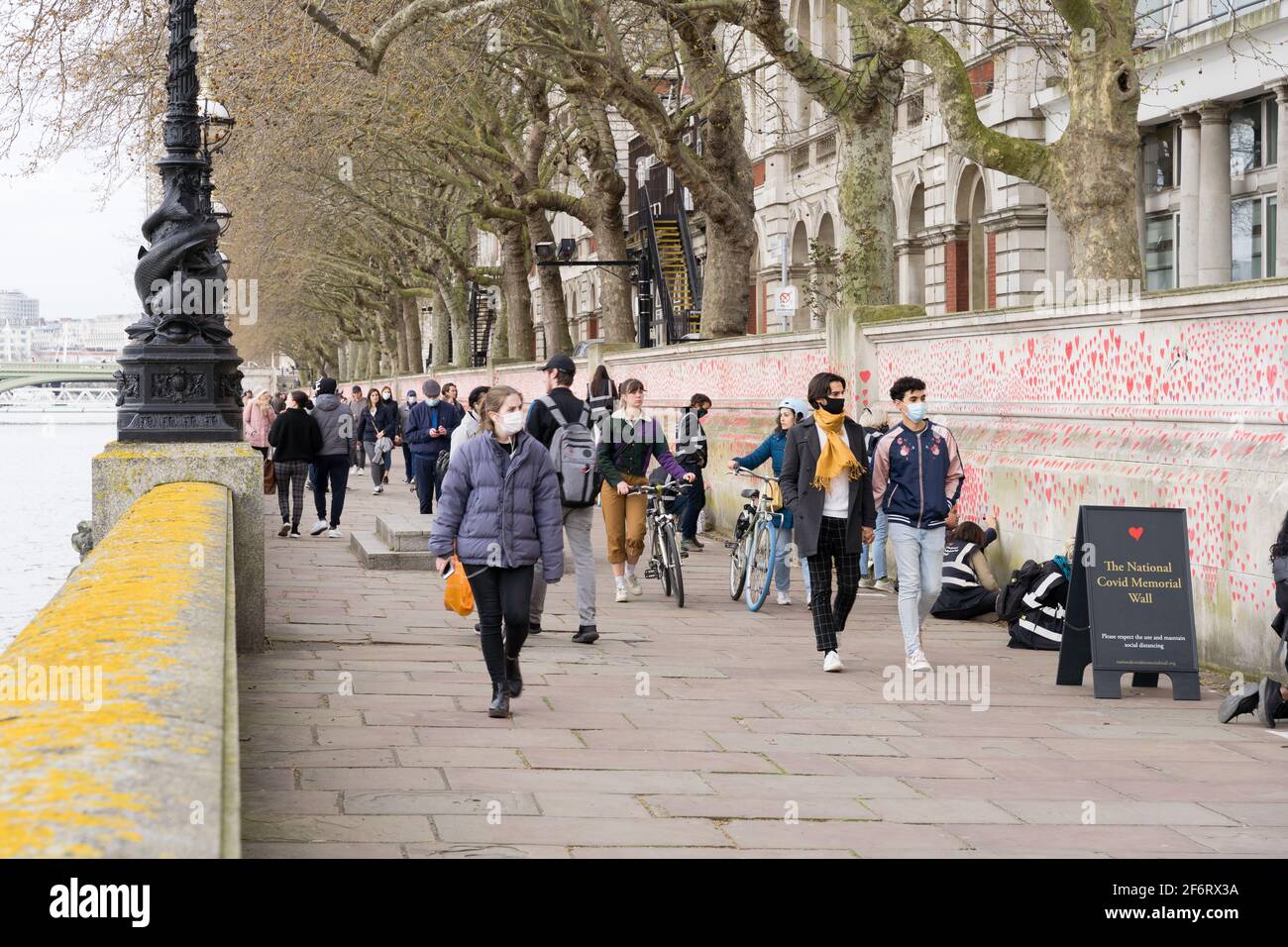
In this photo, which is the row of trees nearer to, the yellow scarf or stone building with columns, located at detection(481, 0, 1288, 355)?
stone building with columns, located at detection(481, 0, 1288, 355)

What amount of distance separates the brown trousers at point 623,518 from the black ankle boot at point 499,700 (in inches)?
213

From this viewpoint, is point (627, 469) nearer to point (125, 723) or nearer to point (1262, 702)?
point (1262, 702)

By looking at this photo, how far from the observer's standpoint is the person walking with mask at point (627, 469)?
13.9 meters

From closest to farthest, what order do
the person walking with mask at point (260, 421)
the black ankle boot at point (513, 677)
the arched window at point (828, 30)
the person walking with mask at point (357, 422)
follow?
the black ankle boot at point (513, 677), the person walking with mask at point (260, 421), the person walking with mask at point (357, 422), the arched window at point (828, 30)

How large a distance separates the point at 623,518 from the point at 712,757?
21.7 ft

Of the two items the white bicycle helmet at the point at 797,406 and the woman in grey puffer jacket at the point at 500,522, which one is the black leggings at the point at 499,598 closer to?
the woman in grey puffer jacket at the point at 500,522

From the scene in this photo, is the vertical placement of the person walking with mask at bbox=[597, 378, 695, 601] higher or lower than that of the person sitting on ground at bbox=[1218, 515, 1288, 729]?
higher

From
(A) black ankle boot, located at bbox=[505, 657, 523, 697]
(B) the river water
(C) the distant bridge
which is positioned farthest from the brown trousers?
(C) the distant bridge

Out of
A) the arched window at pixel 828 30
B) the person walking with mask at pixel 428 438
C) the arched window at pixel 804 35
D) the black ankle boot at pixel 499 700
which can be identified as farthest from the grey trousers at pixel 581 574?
the arched window at pixel 804 35

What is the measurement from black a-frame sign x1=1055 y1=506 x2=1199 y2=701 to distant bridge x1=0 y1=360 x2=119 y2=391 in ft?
A: 353

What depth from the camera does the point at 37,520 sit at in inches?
1554

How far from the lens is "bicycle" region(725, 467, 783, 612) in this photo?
14.0 m

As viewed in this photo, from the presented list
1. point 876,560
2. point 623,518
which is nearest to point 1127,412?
point 876,560
